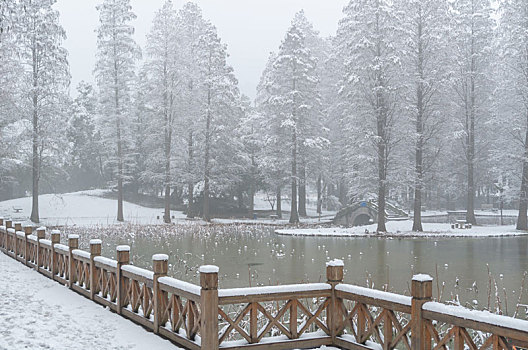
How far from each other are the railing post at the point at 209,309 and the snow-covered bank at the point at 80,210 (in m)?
33.8

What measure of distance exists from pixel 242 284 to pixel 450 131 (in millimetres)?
27955

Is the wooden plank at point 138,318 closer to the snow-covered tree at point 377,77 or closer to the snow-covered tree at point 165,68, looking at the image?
the snow-covered tree at point 377,77

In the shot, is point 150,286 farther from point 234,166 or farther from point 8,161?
point 234,166

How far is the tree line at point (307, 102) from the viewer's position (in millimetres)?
33875

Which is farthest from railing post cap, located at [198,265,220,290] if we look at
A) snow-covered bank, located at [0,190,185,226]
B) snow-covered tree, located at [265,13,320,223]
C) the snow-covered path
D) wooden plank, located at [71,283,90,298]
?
snow-covered tree, located at [265,13,320,223]

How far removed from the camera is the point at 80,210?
149 feet

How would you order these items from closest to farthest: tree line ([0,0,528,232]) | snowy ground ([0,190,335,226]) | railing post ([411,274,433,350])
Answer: railing post ([411,274,433,350]) → tree line ([0,0,528,232]) → snowy ground ([0,190,335,226])

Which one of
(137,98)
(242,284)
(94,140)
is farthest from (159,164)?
(242,284)

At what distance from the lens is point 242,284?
15789mm

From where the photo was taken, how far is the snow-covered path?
7832 mm

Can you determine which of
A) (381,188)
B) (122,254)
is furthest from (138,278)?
(381,188)

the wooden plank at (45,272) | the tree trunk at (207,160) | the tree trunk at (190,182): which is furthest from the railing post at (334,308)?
the tree trunk at (190,182)

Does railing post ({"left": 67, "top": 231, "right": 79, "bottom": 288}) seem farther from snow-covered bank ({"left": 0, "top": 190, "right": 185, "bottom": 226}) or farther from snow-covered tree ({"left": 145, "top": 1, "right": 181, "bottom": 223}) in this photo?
snow-covered tree ({"left": 145, "top": 1, "right": 181, "bottom": 223})

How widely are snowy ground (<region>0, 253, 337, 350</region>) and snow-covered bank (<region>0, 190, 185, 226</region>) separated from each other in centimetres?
2850
